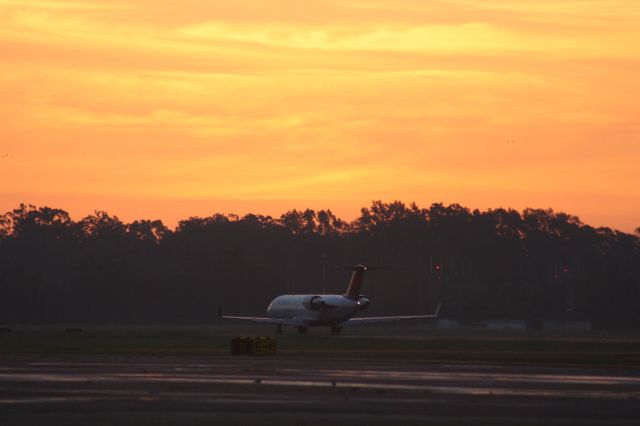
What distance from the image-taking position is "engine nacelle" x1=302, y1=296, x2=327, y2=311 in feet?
364

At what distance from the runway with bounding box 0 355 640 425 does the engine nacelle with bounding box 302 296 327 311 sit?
60087 millimetres

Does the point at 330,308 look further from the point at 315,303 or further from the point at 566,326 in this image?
the point at 566,326

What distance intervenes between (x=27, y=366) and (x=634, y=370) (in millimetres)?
23050

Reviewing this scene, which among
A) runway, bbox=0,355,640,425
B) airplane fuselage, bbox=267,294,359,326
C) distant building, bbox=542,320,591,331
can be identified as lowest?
runway, bbox=0,355,640,425

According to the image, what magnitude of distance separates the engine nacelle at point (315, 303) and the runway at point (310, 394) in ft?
197

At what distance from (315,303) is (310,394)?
77.6m

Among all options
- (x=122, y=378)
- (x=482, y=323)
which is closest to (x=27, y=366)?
(x=122, y=378)

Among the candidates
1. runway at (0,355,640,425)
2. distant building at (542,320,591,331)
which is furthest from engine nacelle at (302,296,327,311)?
runway at (0,355,640,425)

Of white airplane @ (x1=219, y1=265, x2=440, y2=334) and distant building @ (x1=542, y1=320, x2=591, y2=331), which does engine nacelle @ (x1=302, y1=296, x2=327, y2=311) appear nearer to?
white airplane @ (x1=219, y1=265, x2=440, y2=334)

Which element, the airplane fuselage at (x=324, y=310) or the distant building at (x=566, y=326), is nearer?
the airplane fuselage at (x=324, y=310)

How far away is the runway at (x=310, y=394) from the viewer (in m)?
27.8

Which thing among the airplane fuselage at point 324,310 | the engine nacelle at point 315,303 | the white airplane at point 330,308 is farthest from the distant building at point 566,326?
the engine nacelle at point 315,303

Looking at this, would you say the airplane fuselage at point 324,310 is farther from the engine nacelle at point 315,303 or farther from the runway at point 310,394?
the runway at point 310,394

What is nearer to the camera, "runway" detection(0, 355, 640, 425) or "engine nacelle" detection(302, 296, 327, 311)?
"runway" detection(0, 355, 640, 425)
